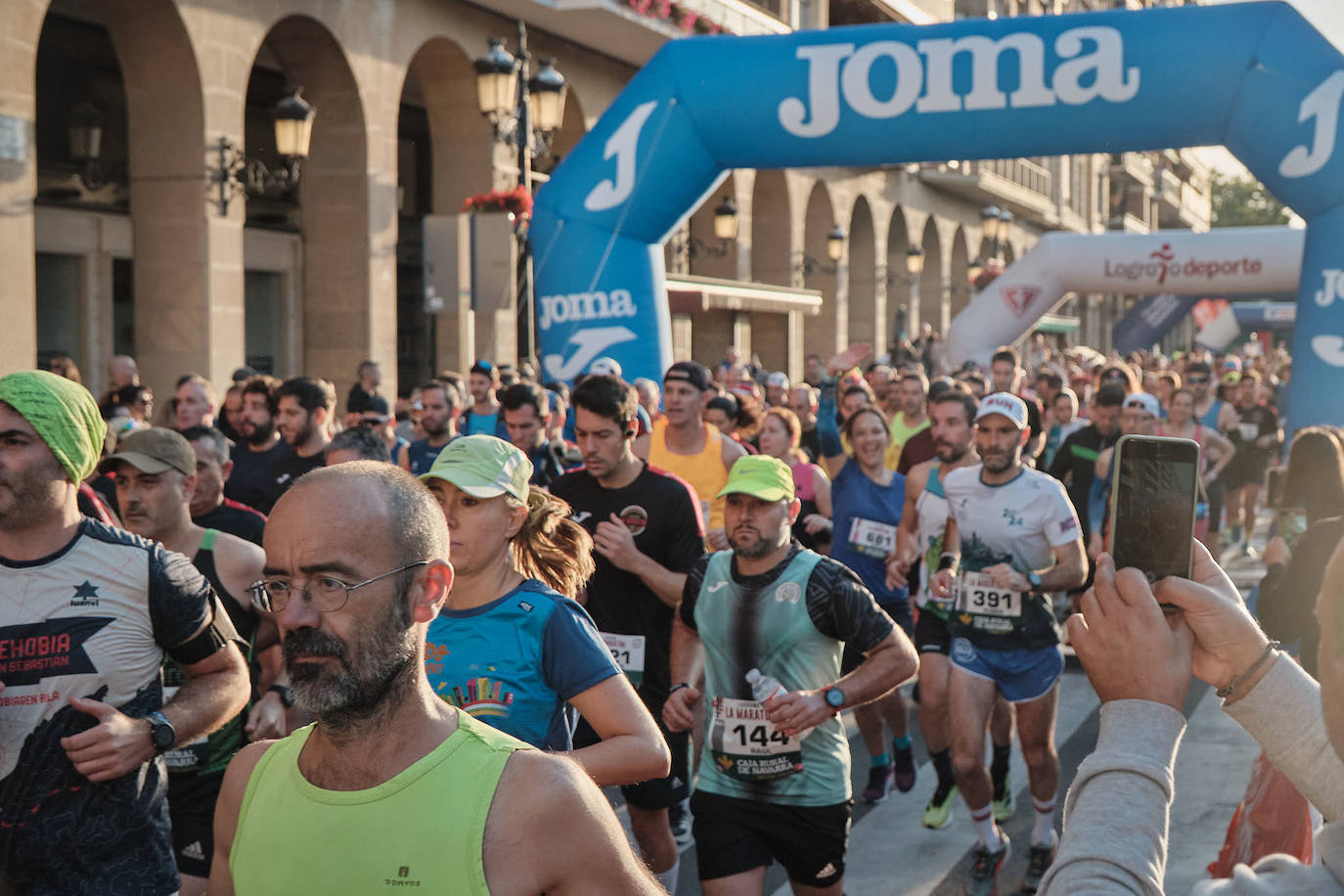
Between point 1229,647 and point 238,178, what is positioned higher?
point 238,178

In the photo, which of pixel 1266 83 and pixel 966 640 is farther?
pixel 1266 83

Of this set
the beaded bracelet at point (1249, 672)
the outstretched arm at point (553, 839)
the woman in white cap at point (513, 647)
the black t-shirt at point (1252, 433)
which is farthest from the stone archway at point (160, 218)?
the beaded bracelet at point (1249, 672)

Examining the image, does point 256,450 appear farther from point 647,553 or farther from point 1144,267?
point 1144,267

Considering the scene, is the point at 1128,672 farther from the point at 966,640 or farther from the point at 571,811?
the point at 966,640

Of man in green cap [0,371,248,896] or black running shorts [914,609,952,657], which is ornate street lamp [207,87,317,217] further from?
man in green cap [0,371,248,896]

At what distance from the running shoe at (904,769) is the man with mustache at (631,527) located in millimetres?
1999

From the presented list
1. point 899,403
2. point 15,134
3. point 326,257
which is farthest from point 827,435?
point 326,257

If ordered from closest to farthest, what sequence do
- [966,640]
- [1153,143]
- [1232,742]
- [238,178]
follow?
[966,640] < [1232,742] < [1153,143] < [238,178]

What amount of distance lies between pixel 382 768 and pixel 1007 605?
475 cm

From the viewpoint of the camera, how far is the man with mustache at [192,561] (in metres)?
4.45

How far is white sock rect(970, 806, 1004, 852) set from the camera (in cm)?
606

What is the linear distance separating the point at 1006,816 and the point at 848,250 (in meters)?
30.5

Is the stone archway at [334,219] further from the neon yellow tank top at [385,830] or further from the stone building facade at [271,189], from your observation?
the neon yellow tank top at [385,830]

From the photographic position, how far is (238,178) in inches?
635
